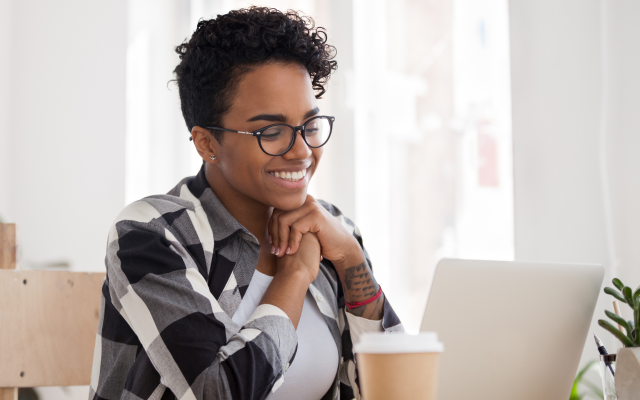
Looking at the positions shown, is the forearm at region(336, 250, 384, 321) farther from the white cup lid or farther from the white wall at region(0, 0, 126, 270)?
the white wall at region(0, 0, 126, 270)

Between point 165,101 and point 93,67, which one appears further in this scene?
point 165,101

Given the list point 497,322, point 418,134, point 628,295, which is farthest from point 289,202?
point 418,134

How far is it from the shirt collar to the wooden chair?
43cm

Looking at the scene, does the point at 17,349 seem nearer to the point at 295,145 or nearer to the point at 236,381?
the point at 236,381

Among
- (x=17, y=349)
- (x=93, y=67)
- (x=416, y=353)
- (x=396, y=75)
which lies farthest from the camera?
(x=93, y=67)

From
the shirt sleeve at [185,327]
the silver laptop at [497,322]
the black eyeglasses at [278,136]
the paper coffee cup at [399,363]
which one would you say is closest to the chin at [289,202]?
the black eyeglasses at [278,136]

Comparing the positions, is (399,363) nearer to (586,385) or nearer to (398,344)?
(398,344)

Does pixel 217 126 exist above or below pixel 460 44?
below

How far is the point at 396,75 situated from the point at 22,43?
1782 mm

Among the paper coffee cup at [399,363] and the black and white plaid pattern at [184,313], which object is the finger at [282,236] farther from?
the paper coffee cup at [399,363]

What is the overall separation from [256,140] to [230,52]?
0.66 feet

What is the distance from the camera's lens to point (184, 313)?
95 centimetres

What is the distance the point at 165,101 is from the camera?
10.8 feet

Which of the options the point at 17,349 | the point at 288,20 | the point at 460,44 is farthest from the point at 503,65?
the point at 17,349
